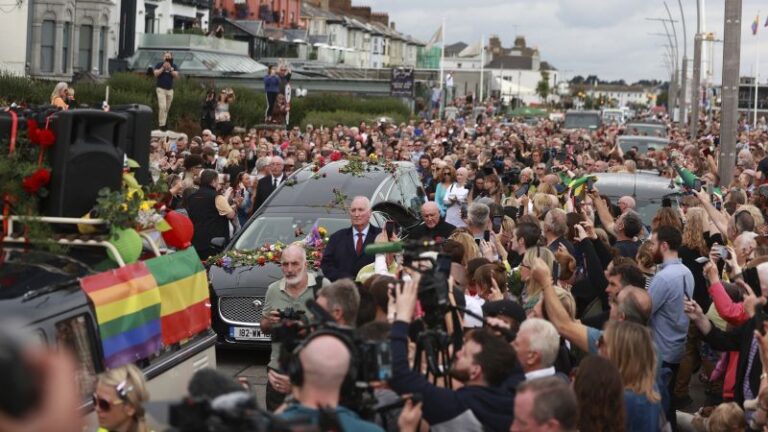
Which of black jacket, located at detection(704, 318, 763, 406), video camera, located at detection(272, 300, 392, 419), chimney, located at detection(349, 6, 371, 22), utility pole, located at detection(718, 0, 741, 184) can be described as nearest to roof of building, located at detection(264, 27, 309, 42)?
chimney, located at detection(349, 6, 371, 22)

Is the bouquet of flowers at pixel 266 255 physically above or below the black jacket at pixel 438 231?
below

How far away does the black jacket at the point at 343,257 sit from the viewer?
38.2 ft

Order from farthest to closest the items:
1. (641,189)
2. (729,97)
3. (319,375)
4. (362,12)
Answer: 1. (362,12)
2. (729,97)
3. (641,189)
4. (319,375)

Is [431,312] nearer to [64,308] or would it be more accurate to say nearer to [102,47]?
[64,308]

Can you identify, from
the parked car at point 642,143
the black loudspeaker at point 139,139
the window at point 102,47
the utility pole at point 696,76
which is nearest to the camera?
the black loudspeaker at point 139,139

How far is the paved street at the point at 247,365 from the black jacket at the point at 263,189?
4.67m

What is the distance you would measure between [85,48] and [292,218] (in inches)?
1439

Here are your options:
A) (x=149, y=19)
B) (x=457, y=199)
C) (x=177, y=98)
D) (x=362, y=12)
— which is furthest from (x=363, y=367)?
(x=362, y=12)

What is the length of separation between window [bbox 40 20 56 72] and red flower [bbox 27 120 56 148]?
125 feet

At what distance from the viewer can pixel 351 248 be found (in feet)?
38.6

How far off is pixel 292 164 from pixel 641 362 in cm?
1459

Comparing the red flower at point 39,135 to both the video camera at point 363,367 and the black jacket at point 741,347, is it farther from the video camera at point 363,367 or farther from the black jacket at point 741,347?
the black jacket at point 741,347

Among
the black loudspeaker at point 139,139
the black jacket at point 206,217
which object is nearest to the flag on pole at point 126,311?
the black loudspeaker at point 139,139

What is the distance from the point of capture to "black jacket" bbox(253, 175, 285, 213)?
17.7 meters
